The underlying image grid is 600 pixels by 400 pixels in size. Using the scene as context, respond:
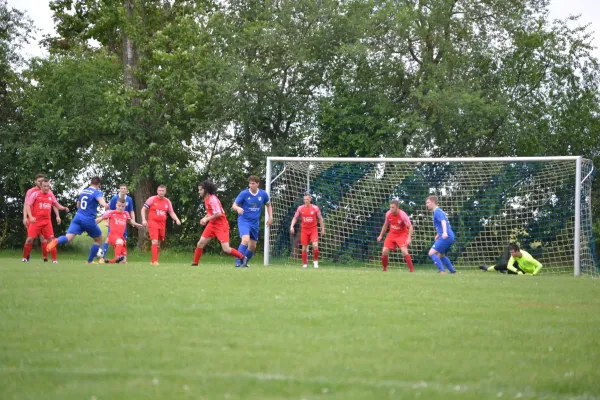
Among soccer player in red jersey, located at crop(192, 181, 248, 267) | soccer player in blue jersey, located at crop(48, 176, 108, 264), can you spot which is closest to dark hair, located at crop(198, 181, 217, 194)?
soccer player in red jersey, located at crop(192, 181, 248, 267)

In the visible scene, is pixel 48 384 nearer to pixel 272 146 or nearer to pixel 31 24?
pixel 272 146

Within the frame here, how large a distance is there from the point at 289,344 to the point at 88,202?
1349 centimetres

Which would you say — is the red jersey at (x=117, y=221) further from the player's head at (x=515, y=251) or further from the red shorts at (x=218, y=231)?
the player's head at (x=515, y=251)

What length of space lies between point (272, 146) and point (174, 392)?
84.4 ft

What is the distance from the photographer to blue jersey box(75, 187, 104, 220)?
18.8 metres

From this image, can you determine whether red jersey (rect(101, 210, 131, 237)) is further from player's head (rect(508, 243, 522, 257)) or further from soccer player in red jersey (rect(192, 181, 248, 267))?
player's head (rect(508, 243, 522, 257))

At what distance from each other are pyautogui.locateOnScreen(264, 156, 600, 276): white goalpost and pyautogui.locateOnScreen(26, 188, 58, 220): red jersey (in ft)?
20.1

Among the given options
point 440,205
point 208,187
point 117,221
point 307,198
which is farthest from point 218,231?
point 440,205

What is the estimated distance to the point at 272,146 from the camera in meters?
30.2

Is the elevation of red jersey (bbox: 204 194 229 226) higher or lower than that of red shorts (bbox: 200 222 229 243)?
higher

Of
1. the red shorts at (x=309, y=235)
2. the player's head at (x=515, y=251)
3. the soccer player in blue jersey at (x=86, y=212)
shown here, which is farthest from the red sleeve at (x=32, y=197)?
the player's head at (x=515, y=251)

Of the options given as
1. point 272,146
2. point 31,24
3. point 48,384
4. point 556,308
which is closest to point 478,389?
point 48,384

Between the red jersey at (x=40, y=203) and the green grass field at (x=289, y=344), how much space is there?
8.58 metres

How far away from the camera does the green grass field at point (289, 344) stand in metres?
4.84
